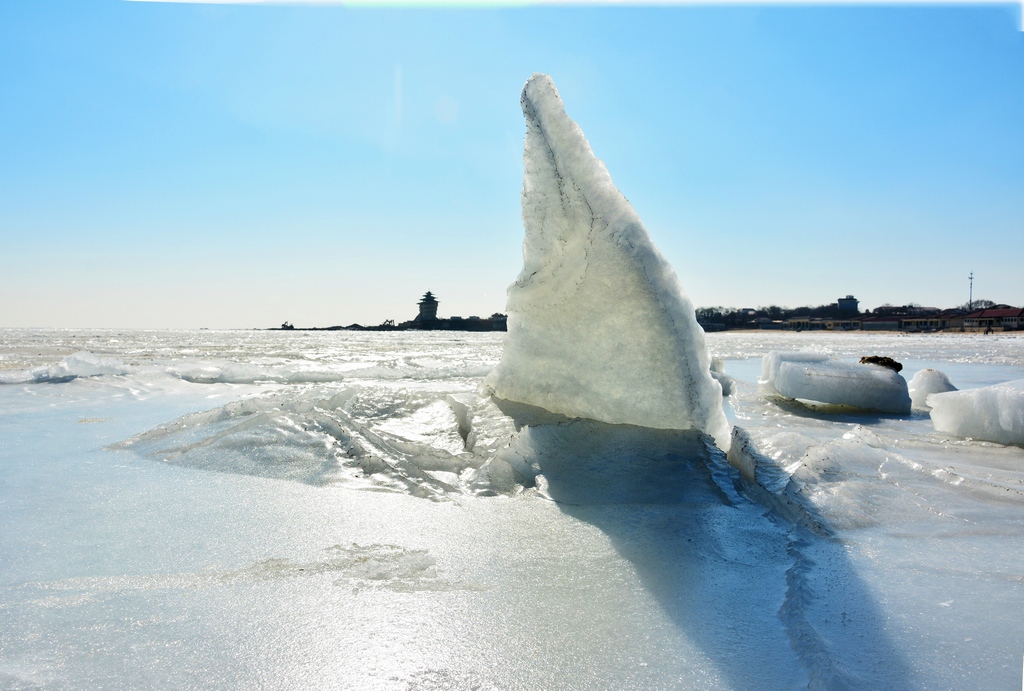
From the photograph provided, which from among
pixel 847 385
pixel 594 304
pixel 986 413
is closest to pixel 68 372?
pixel 594 304

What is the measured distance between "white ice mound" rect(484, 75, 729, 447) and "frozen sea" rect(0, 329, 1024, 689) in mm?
238

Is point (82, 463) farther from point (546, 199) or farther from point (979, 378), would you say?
point (979, 378)

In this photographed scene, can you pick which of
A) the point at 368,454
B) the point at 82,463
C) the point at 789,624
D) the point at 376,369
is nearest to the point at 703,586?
the point at 789,624

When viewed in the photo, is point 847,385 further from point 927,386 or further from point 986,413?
point 986,413

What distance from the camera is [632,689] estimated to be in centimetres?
109

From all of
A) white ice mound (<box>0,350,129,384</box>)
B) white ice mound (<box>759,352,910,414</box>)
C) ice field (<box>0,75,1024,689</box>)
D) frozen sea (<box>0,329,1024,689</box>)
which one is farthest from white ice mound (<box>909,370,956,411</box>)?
white ice mound (<box>0,350,129,384</box>)

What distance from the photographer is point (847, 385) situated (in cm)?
524

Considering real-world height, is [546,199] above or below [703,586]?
above

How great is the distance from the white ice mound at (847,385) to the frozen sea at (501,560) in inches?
72.4

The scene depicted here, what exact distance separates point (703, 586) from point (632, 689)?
528mm

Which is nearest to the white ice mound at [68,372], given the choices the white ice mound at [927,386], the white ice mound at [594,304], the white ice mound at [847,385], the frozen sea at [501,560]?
the frozen sea at [501,560]

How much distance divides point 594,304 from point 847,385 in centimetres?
336

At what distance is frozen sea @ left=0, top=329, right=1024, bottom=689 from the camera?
118 cm

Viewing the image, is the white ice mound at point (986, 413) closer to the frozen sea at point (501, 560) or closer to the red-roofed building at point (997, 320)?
the frozen sea at point (501, 560)
